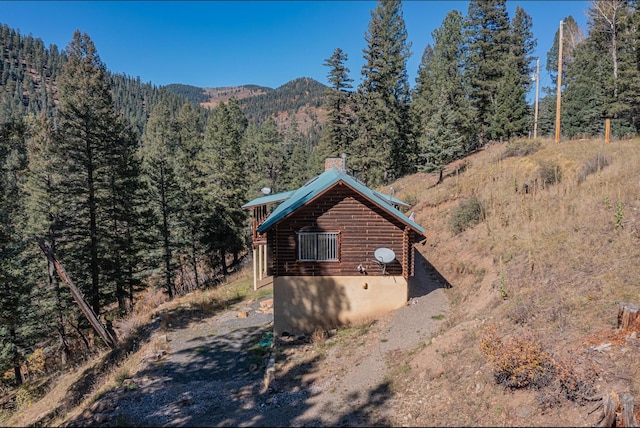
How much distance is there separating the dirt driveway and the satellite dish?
2437 millimetres

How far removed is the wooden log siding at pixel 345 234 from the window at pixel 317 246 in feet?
0.58

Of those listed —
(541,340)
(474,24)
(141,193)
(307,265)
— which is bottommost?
(541,340)

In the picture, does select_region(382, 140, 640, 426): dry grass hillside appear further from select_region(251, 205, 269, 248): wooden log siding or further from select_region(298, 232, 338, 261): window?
select_region(251, 205, 269, 248): wooden log siding

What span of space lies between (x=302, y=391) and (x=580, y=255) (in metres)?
10.6

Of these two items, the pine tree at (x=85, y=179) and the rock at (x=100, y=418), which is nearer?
the rock at (x=100, y=418)

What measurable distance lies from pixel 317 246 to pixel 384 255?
112 inches

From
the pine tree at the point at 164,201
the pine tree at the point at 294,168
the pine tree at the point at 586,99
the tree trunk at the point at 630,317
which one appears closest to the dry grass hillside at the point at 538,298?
the tree trunk at the point at 630,317

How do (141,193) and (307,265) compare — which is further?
(141,193)

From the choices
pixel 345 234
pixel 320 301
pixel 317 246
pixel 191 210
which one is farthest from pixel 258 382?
pixel 191 210

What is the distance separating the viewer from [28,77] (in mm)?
176625

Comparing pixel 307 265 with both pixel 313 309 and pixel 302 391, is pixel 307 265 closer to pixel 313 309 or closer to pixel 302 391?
pixel 313 309

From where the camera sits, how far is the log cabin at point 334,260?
1512 centimetres

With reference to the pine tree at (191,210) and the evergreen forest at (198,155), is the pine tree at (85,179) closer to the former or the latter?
the evergreen forest at (198,155)

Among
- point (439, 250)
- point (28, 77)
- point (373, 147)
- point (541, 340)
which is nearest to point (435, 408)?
point (541, 340)
